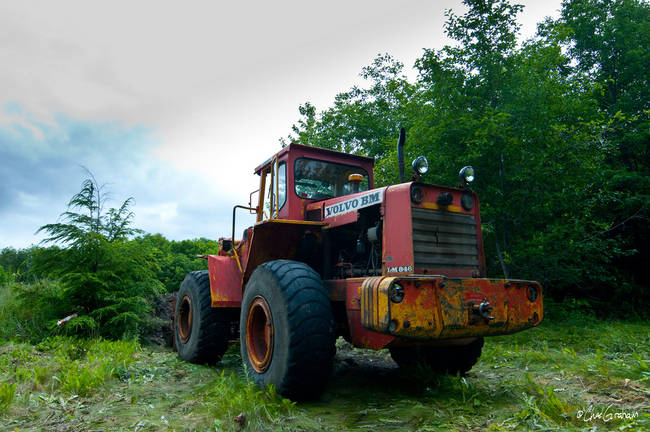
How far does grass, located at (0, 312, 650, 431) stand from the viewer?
3258 mm

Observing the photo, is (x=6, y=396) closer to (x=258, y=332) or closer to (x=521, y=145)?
Answer: (x=258, y=332)

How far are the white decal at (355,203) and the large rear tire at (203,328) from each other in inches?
92.5

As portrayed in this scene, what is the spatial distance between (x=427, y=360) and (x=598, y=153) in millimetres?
6285

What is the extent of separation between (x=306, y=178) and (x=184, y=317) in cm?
326

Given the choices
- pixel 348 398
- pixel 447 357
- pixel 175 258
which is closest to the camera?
pixel 348 398

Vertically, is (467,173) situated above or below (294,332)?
above

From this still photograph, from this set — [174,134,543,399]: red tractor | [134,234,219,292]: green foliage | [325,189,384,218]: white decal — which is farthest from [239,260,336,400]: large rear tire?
[134,234,219,292]: green foliage

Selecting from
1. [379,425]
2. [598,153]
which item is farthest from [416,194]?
[598,153]

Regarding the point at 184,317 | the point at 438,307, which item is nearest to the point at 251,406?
the point at 438,307

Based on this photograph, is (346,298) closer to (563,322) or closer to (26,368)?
(26,368)

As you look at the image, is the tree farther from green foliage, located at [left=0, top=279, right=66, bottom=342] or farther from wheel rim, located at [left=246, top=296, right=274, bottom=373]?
wheel rim, located at [left=246, top=296, right=274, bottom=373]

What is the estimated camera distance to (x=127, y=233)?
30.6ft

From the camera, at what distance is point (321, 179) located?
5727 mm

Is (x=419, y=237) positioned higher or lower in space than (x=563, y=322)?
higher
